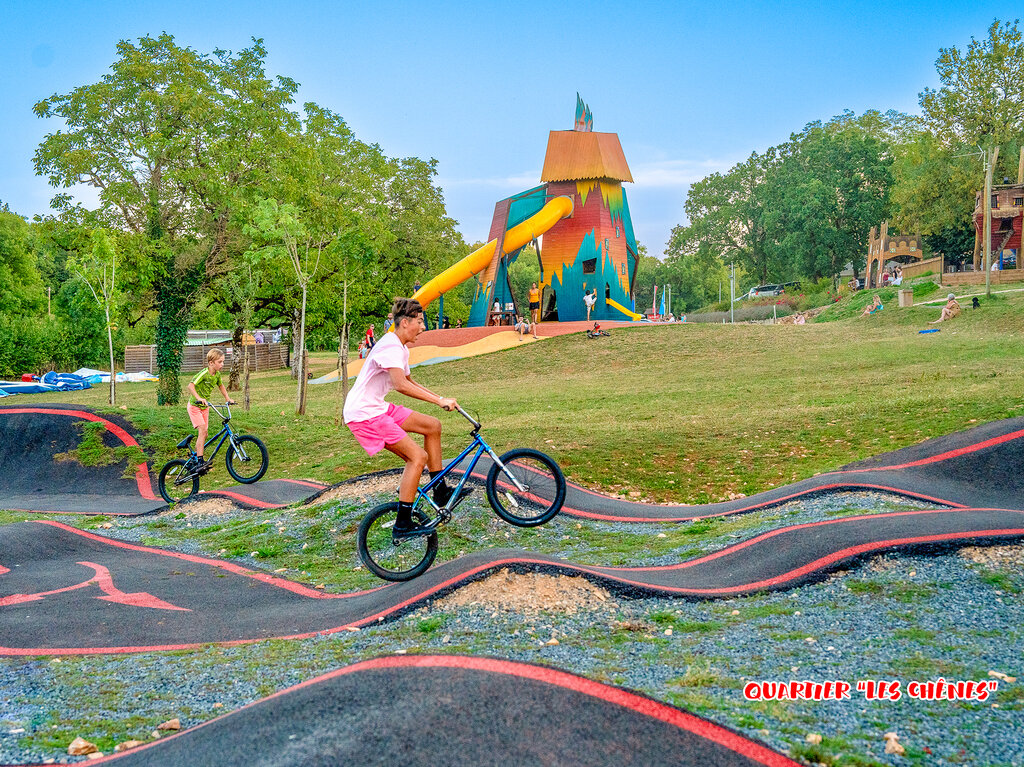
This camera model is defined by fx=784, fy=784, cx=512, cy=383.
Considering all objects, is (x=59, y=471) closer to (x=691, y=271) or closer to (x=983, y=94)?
(x=983, y=94)

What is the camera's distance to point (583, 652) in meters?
4.91

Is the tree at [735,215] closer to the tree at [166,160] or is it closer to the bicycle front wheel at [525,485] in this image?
the tree at [166,160]

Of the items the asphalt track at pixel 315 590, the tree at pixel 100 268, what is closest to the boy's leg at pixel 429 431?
the asphalt track at pixel 315 590

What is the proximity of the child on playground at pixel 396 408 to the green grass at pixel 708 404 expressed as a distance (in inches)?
220

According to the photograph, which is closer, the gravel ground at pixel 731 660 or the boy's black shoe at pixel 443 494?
the gravel ground at pixel 731 660

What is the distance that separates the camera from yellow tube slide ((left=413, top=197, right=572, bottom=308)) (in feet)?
122

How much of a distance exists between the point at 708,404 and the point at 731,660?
14.6m

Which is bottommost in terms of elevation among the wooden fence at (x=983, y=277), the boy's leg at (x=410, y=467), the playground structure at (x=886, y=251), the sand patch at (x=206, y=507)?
the sand patch at (x=206, y=507)

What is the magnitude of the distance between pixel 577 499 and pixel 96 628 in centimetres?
579

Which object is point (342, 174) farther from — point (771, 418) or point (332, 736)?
point (332, 736)

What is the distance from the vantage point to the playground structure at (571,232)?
39.3 meters

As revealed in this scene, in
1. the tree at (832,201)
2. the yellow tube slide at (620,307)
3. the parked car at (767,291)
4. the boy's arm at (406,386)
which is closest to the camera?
the boy's arm at (406,386)

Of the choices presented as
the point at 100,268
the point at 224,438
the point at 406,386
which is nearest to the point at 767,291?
the point at 100,268

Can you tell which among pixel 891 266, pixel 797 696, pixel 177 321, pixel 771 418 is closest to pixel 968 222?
pixel 891 266
